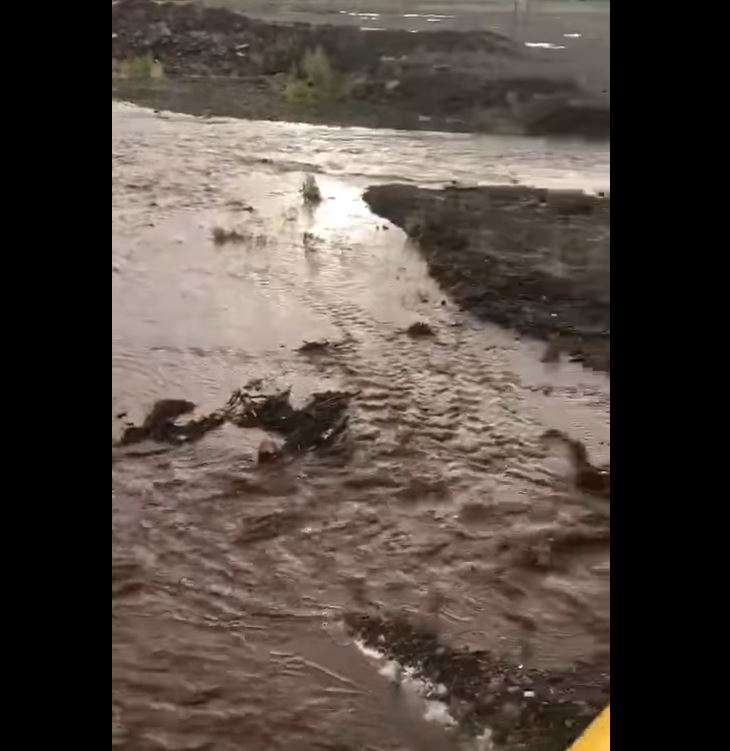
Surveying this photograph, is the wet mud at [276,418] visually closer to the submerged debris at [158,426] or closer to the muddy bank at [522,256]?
the submerged debris at [158,426]

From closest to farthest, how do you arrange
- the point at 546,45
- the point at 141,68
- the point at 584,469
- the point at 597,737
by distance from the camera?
the point at 597,737 → the point at 141,68 → the point at 584,469 → the point at 546,45

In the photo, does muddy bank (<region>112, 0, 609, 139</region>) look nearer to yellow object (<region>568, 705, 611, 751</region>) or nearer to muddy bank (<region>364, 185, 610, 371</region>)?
muddy bank (<region>364, 185, 610, 371</region>)

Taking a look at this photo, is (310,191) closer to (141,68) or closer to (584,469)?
(141,68)

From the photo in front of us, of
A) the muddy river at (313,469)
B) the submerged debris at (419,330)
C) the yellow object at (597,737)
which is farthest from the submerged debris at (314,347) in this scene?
the yellow object at (597,737)

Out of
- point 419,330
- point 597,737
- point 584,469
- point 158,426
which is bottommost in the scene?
point 597,737

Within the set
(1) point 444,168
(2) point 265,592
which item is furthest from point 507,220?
(2) point 265,592

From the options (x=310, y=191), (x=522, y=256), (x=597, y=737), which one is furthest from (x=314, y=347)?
(x=597, y=737)
